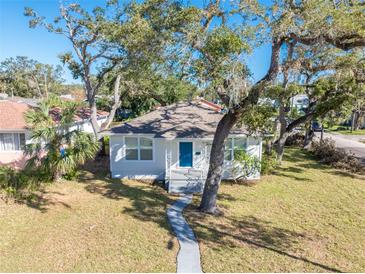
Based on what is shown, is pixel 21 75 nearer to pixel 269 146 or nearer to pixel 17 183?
pixel 17 183

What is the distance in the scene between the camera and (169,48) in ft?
29.7

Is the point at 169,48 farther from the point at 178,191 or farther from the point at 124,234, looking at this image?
the point at 178,191

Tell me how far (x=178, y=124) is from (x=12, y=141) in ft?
37.6

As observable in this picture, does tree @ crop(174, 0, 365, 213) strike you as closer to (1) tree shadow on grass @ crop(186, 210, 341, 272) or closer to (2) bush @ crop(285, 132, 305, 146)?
(1) tree shadow on grass @ crop(186, 210, 341, 272)

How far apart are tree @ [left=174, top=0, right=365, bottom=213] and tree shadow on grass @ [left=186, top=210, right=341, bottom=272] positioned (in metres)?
4.41

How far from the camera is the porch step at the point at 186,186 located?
13.5 meters

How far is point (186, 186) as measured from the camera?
13.6 m

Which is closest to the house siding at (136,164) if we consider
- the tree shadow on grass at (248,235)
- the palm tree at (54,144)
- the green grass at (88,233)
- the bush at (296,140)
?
the palm tree at (54,144)

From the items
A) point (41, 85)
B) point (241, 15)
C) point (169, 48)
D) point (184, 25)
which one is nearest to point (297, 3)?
point (241, 15)

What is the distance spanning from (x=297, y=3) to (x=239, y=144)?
829 centimetres

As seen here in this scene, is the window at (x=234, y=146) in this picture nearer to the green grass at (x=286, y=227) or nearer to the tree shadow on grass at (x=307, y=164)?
the green grass at (x=286, y=227)

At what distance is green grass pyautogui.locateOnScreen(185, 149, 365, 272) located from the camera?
24.3 feet

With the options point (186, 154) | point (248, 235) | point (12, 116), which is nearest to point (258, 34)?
point (248, 235)

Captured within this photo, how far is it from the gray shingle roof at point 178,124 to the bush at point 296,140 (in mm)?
12965
